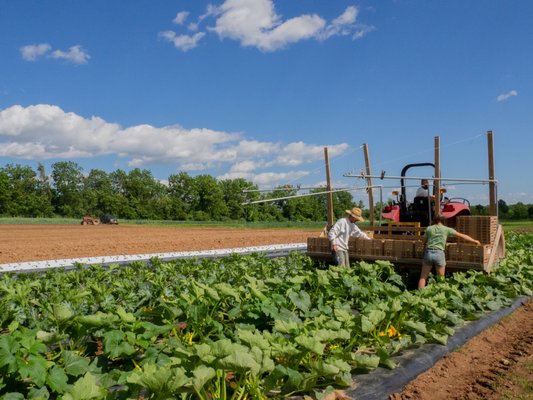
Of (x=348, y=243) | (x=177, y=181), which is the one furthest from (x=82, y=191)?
(x=348, y=243)

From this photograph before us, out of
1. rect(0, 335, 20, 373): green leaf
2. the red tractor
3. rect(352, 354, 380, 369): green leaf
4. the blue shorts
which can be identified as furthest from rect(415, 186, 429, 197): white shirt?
rect(0, 335, 20, 373): green leaf

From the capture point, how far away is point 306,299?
16.5ft

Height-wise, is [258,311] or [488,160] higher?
[488,160]

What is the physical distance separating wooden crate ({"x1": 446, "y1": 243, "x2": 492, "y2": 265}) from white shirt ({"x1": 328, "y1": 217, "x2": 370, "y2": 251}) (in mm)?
1487

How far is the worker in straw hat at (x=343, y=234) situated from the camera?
8.26 m

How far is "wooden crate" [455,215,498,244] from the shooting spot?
795cm

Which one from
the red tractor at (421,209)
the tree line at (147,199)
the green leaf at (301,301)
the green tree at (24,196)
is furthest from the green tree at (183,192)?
the green leaf at (301,301)

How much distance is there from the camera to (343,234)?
8.41 meters

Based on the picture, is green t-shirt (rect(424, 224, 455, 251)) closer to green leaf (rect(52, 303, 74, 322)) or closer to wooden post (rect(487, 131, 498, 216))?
wooden post (rect(487, 131, 498, 216))

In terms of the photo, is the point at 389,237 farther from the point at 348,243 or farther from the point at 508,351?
the point at 508,351

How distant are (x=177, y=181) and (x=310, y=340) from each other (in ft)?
276

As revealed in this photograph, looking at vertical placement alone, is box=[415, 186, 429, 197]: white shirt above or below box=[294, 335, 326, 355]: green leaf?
above

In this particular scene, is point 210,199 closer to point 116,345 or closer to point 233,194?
point 233,194

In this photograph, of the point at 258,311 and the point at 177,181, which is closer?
the point at 258,311
